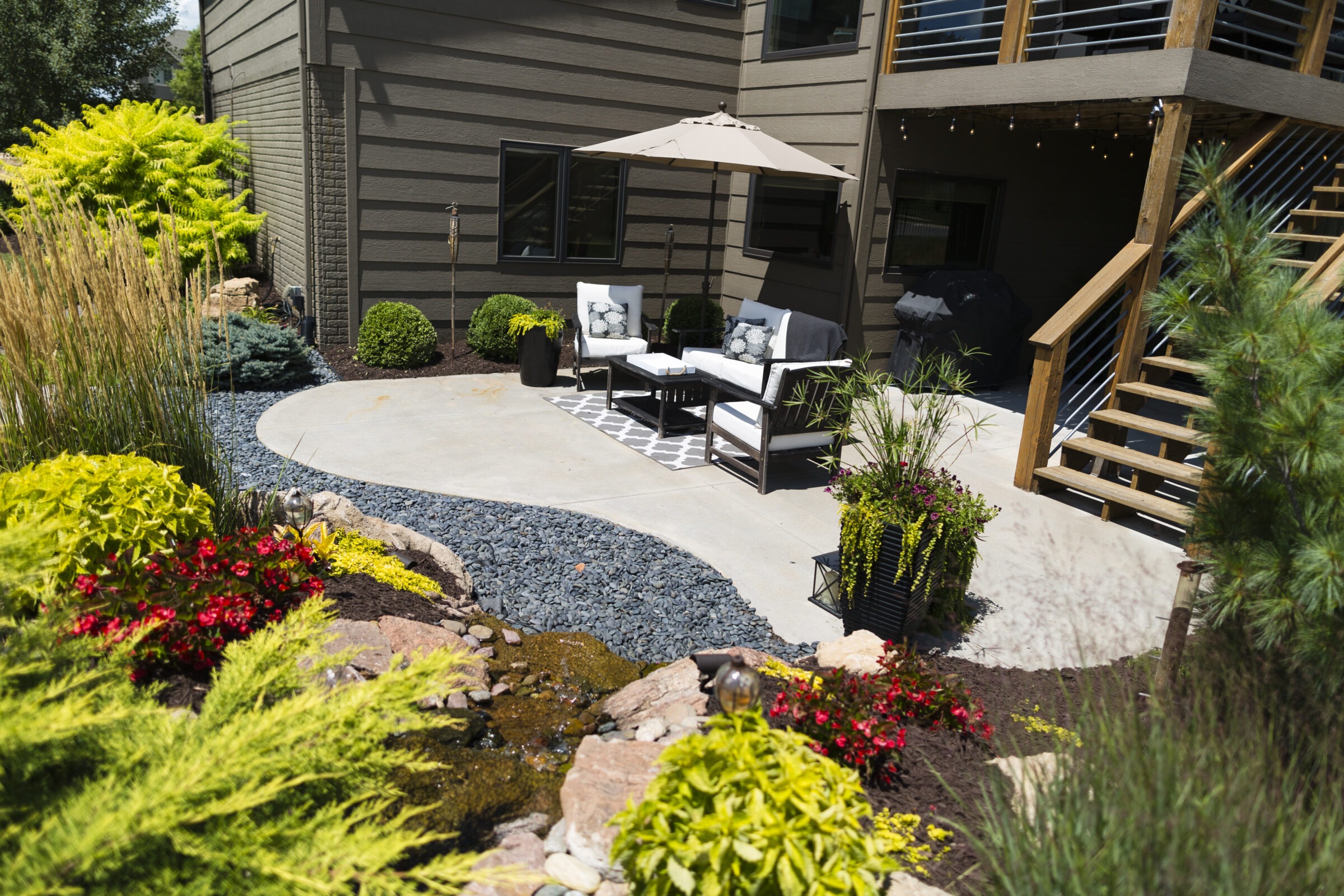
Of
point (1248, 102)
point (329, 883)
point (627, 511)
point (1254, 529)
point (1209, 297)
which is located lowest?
point (627, 511)

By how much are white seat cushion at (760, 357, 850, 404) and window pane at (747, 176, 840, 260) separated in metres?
3.00

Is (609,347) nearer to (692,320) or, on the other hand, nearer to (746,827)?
(692,320)

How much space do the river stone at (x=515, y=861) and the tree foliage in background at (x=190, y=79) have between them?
25.5 m

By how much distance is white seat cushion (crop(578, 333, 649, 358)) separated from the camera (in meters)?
8.14

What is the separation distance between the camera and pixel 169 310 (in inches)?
125

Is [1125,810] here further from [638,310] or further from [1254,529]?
[638,310]

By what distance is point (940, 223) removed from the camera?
9.05 meters

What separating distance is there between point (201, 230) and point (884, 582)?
8.41 metres

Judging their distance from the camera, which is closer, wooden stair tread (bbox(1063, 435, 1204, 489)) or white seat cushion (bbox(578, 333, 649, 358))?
wooden stair tread (bbox(1063, 435, 1204, 489))

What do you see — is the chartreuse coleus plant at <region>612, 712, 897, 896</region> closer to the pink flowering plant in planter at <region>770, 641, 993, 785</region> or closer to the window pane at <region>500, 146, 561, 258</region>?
the pink flowering plant in planter at <region>770, 641, 993, 785</region>

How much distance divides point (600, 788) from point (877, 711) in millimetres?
891

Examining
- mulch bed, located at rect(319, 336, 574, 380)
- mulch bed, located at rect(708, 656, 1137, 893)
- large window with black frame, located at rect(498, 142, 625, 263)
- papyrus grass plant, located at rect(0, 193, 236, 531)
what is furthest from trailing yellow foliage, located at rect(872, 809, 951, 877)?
large window with black frame, located at rect(498, 142, 625, 263)

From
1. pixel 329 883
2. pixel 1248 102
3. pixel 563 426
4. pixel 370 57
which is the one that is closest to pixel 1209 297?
pixel 329 883

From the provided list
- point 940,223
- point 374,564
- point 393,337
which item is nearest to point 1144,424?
point 940,223
